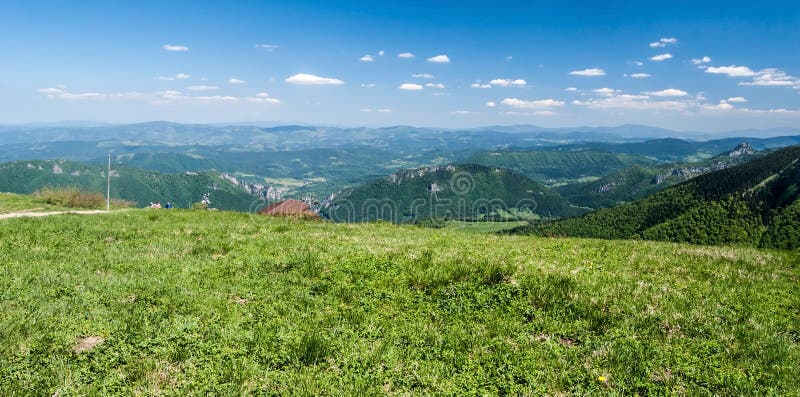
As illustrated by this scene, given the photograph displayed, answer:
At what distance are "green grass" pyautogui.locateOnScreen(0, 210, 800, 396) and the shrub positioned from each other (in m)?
28.1

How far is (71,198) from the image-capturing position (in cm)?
3856

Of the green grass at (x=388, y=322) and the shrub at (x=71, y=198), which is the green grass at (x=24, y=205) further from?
the green grass at (x=388, y=322)

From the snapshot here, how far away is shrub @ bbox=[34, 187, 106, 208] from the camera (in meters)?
37.6

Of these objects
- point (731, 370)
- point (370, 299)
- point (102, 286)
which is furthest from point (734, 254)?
point (102, 286)

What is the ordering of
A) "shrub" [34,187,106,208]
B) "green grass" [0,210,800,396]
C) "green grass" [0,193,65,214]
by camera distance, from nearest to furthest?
1. "green grass" [0,210,800,396]
2. "green grass" [0,193,65,214]
3. "shrub" [34,187,106,208]

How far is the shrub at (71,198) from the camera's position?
37.6 m

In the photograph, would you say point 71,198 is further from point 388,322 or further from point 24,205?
point 388,322

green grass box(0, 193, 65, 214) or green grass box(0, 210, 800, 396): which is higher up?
green grass box(0, 210, 800, 396)

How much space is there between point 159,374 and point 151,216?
20.3m

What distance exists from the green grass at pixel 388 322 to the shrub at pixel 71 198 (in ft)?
92.2

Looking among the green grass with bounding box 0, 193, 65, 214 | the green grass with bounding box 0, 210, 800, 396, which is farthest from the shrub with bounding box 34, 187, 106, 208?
the green grass with bounding box 0, 210, 800, 396

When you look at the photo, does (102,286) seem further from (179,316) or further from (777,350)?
(777,350)

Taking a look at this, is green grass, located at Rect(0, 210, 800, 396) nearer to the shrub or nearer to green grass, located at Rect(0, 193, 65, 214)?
green grass, located at Rect(0, 193, 65, 214)

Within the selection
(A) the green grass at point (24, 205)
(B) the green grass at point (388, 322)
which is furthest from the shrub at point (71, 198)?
(B) the green grass at point (388, 322)
